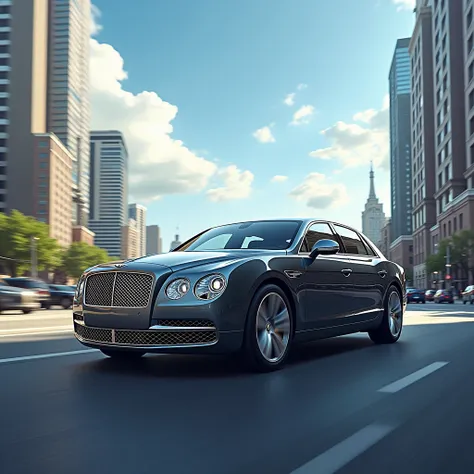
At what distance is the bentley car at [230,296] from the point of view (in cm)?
514

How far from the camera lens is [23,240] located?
223 ft

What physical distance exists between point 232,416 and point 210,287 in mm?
1550

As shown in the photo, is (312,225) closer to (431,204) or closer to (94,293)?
(94,293)

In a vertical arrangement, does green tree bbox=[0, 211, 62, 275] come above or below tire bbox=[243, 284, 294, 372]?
above

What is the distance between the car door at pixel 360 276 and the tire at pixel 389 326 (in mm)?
231

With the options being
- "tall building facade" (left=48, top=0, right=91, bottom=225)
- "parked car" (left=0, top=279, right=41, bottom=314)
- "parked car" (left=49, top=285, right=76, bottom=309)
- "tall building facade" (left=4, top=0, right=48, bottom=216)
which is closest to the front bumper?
"parked car" (left=0, top=279, right=41, bottom=314)

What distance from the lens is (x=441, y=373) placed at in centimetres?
563

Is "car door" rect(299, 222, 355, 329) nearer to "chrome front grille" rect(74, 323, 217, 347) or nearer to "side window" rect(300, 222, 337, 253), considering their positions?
"side window" rect(300, 222, 337, 253)

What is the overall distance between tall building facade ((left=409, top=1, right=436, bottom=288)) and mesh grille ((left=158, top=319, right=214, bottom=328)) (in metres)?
96.9

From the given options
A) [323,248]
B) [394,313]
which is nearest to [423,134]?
[394,313]

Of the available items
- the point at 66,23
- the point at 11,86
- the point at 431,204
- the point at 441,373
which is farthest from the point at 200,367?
the point at 66,23

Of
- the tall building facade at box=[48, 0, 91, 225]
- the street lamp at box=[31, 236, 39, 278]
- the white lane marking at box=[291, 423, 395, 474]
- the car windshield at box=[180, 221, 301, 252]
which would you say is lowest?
the white lane marking at box=[291, 423, 395, 474]

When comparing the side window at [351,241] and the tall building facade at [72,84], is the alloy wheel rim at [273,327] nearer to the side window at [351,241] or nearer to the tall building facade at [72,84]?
the side window at [351,241]

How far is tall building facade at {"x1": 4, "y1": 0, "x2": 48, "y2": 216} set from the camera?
112438 mm
